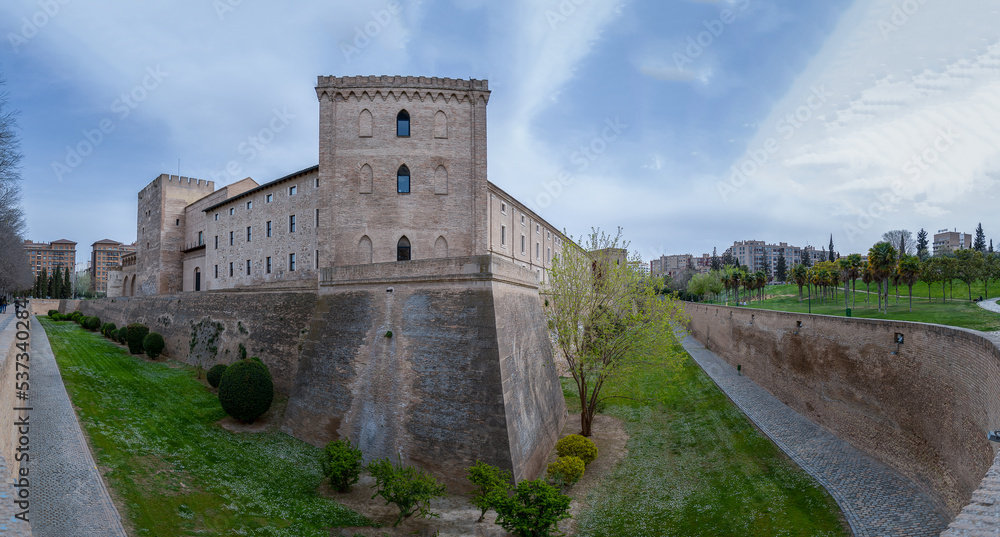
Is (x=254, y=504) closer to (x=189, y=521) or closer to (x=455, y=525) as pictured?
(x=189, y=521)

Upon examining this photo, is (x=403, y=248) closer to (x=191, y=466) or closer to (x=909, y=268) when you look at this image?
(x=191, y=466)

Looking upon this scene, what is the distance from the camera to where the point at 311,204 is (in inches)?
1158

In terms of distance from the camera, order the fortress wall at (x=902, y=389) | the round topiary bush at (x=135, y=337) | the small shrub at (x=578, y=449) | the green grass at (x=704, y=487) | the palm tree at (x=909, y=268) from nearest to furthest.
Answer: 1. the fortress wall at (x=902, y=389)
2. the green grass at (x=704, y=487)
3. the small shrub at (x=578, y=449)
4. the round topiary bush at (x=135, y=337)
5. the palm tree at (x=909, y=268)

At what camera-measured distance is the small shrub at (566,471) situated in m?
14.0

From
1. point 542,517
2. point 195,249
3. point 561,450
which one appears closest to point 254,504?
point 542,517

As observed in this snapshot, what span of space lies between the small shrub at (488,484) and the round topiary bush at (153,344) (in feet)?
74.9

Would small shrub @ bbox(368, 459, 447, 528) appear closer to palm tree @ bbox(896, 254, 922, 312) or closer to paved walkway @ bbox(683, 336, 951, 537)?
paved walkway @ bbox(683, 336, 951, 537)

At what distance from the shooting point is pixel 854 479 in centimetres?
1265

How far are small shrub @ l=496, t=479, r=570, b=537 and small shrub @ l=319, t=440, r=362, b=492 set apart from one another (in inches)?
178

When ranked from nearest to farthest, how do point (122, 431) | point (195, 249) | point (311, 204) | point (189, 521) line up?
point (189, 521), point (122, 431), point (311, 204), point (195, 249)

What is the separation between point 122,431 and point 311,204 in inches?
728

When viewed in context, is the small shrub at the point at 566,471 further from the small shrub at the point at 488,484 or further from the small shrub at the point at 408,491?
the small shrub at the point at 408,491

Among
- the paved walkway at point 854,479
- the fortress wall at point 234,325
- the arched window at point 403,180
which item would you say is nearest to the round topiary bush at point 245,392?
the fortress wall at point 234,325

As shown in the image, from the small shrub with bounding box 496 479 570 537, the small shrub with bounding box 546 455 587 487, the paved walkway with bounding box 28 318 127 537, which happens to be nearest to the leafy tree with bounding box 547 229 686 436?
the small shrub with bounding box 546 455 587 487
